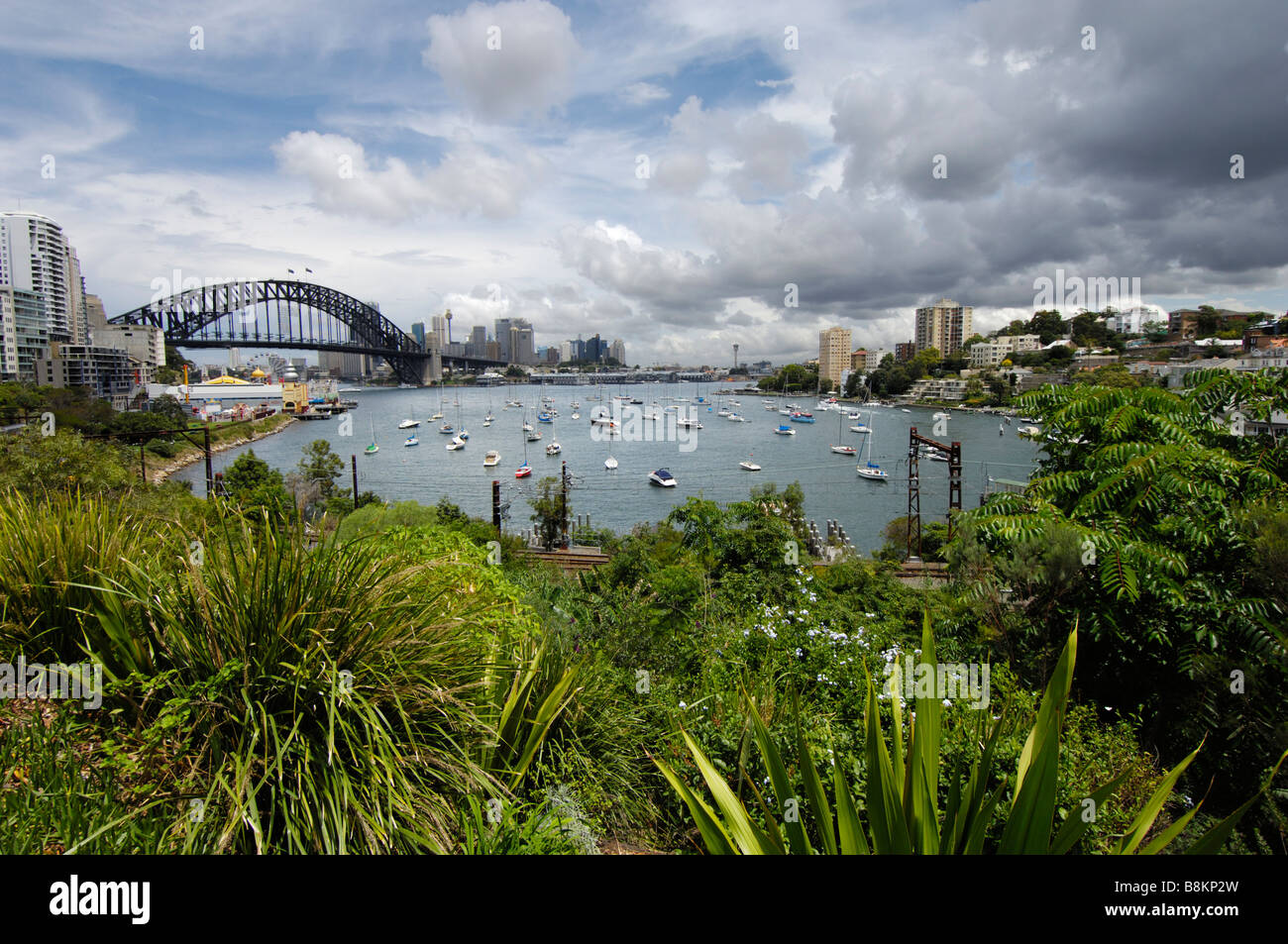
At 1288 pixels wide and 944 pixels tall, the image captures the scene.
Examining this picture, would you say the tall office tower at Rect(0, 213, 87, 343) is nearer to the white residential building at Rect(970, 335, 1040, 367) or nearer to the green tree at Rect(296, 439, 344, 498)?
the green tree at Rect(296, 439, 344, 498)

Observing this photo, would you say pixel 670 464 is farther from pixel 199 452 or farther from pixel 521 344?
pixel 521 344

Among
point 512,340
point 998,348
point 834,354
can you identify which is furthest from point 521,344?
point 998,348

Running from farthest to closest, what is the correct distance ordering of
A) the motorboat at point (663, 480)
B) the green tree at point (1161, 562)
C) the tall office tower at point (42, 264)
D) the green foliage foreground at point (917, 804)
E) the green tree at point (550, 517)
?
the tall office tower at point (42, 264), the motorboat at point (663, 480), the green tree at point (550, 517), the green tree at point (1161, 562), the green foliage foreground at point (917, 804)

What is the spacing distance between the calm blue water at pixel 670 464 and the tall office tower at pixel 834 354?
28073 mm

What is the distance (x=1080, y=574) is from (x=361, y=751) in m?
4.84

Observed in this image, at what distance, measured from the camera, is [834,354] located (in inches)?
4776

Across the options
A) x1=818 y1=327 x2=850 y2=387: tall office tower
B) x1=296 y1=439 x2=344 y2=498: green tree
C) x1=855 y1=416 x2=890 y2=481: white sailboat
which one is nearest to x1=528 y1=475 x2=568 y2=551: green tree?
x1=296 y1=439 x2=344 y2=498: green tree

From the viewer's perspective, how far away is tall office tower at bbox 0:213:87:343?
7056 centimetres

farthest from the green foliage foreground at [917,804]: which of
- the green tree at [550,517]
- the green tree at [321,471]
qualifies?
the green tree at [321,471]

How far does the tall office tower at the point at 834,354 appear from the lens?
115062 mm

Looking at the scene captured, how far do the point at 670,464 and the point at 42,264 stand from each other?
254ft

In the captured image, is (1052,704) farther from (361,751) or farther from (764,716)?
(764,716)

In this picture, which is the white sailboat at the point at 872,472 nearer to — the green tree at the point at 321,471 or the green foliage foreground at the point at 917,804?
the green tree at the point at 321,471
